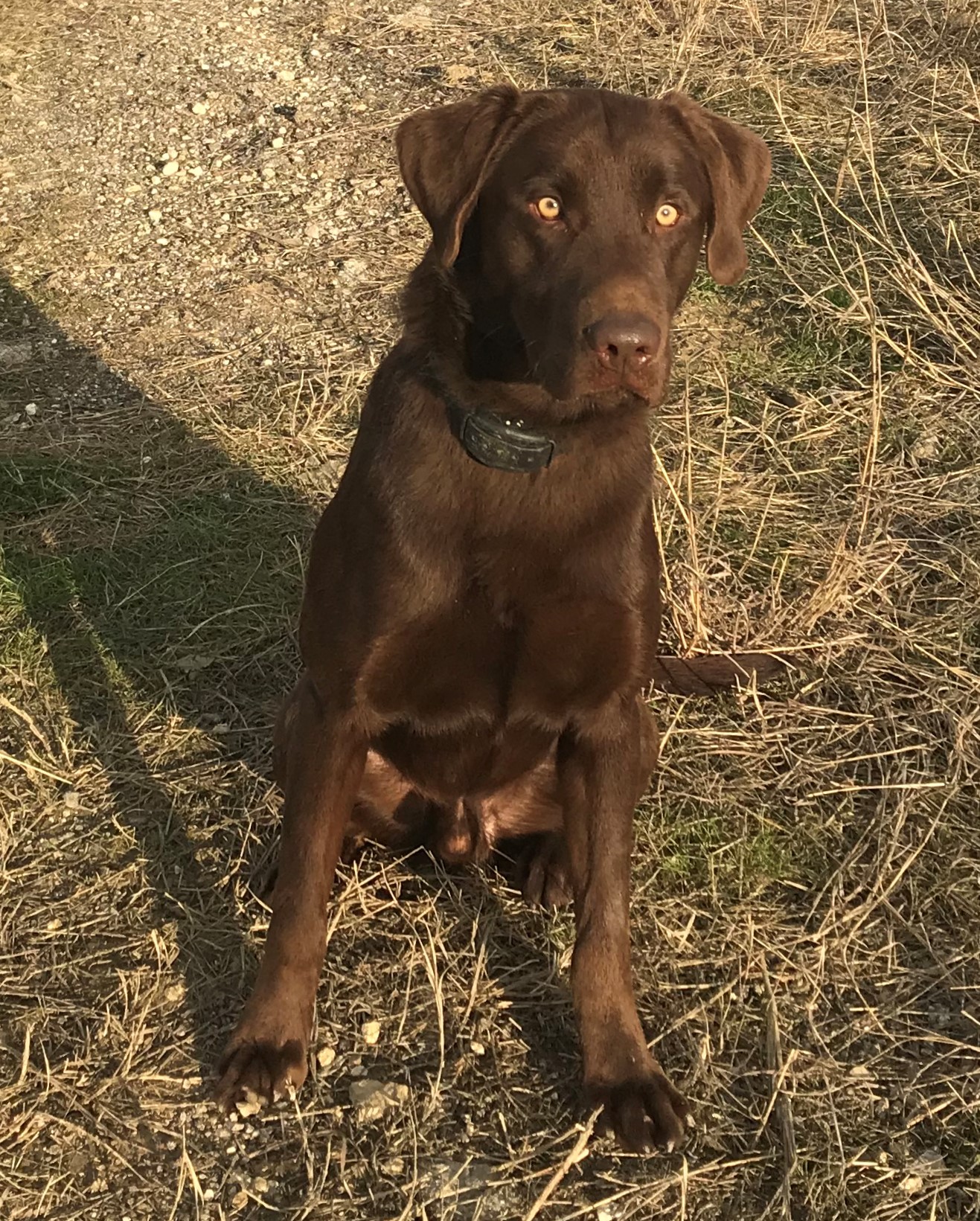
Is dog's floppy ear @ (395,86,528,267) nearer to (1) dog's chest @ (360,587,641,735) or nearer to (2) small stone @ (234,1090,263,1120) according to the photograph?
(1) dog's chest @ (360,587,641,735)

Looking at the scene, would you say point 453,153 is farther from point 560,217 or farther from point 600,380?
point 600,380

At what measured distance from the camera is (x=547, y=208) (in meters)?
2.54

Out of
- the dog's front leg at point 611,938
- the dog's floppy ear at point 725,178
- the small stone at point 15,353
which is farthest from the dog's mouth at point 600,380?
the small stone at point 15,353

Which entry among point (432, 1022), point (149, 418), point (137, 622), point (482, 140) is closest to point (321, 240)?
point (149, 418)

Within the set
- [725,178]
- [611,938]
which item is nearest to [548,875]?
[611,938]

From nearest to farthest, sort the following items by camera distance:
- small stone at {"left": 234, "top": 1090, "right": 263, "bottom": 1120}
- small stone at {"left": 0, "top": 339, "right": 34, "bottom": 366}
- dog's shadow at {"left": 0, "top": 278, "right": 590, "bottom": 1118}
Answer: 1. small stone at {"left": 234, "top": 1090, "right": 263, "bottom": 1120}
2. dog's shadow at {"left": 0, "top": 278, "right": 590, "bottom": 1118}
3. small stone at {"left": 0, "top": 339, "right": 34, "bottom": 366}

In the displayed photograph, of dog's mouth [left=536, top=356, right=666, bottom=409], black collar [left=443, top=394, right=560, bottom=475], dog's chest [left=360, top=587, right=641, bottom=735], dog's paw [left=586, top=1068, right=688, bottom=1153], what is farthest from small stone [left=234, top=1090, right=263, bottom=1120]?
dog's mouth [left=536, top=356, right=666, bottom=409]

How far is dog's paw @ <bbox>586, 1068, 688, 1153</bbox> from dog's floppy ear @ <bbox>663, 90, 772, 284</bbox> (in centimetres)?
153

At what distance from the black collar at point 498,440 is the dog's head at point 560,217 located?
9 cm

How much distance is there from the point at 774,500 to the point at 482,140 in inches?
79.6

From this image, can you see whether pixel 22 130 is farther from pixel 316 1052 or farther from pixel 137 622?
pixel 316 1052

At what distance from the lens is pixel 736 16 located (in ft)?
22.3

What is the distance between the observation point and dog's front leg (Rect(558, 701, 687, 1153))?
267 centimetres

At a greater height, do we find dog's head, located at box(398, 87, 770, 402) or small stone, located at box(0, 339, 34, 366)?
dog's head, located at box(398, 87, 770, 402)
